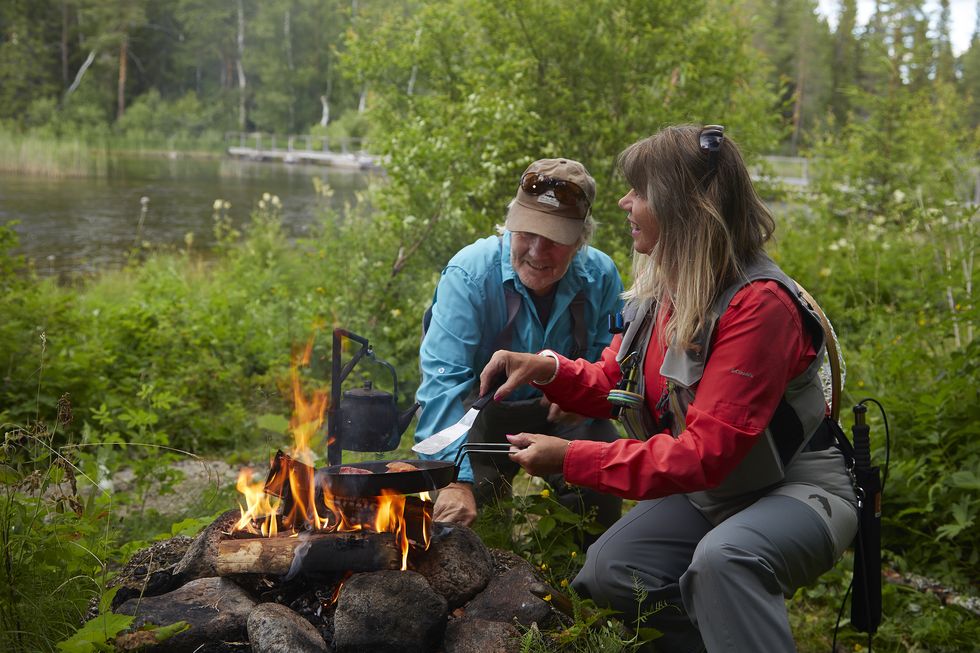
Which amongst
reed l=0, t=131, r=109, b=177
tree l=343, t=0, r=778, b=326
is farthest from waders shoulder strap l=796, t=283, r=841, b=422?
reed l=0, t=131, r=109, b=177

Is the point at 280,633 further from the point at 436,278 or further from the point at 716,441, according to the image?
the point at 436,278

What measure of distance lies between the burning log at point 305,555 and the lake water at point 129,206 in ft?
21.8

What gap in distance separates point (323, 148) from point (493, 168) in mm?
38800

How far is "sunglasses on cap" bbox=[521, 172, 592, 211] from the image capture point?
3.22 m

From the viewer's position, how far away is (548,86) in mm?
8328

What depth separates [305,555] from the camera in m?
2.41

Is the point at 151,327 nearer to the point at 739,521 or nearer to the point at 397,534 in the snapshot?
the point at 397,534

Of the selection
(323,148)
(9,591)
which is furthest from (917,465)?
(323,148)

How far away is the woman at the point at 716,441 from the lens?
2287 millimetres

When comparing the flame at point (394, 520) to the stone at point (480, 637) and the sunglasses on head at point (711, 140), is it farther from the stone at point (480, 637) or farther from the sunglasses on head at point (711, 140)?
the sunglasses on head at point (711, 140)

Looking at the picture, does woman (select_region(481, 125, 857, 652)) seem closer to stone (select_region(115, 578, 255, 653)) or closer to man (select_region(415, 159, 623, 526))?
man (select_region(415, 159, 623, 526))

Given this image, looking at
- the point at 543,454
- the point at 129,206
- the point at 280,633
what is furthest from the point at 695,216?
the point at 129,206

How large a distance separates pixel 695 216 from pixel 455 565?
3.95 ft

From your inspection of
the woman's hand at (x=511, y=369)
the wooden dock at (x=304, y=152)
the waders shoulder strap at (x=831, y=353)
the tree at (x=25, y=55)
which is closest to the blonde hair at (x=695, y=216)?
the waders shoulder strap at (x=831, y=353)
